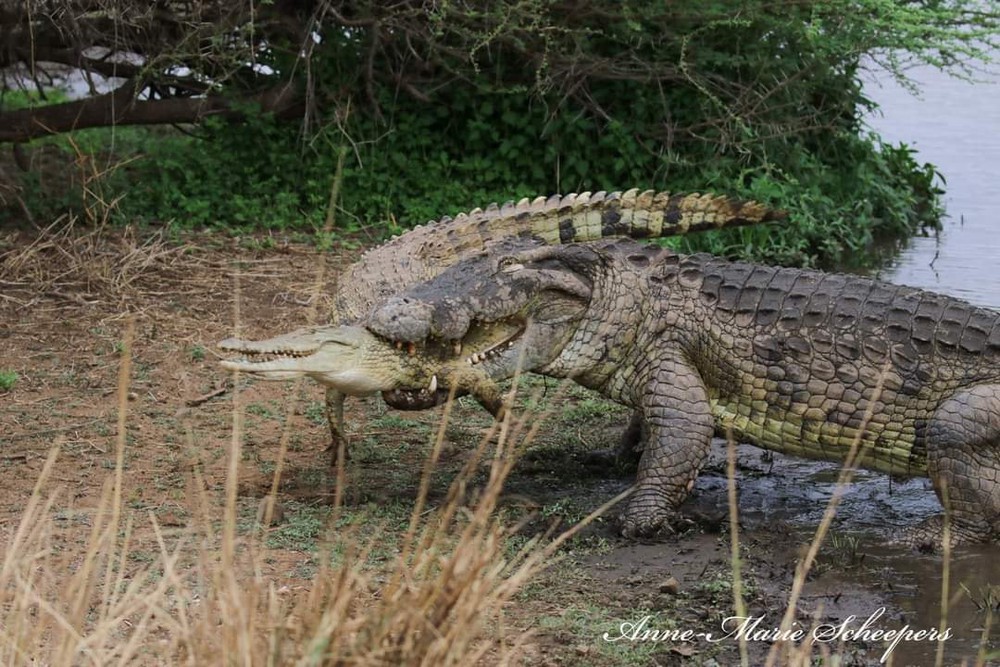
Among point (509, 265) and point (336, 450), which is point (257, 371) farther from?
point (336, 450)

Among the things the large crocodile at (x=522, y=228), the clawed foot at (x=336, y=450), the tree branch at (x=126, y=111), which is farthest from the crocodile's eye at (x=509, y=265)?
the tree branch at (x=126, y=111)

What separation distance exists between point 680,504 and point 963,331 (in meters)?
1.26

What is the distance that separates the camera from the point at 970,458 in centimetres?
488

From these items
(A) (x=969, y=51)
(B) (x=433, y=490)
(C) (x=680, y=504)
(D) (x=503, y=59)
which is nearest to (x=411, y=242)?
(B) (x=433, y=490)

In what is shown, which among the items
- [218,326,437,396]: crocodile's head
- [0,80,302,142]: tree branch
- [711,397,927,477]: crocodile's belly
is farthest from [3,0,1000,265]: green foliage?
[218,326,437,396]: crocodile's head

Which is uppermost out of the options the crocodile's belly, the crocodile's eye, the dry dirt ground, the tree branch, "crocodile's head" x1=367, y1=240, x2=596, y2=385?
the crocodile's eye

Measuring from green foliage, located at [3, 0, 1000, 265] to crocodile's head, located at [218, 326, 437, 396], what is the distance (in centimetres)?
404

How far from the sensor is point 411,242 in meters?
6.64

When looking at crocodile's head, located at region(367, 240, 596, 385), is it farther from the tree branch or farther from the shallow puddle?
the tree branch

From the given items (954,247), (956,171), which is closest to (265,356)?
(954,247)

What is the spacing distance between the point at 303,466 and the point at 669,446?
1710 millimetres

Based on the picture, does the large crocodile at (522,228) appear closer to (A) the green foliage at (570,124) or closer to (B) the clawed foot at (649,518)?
(B) the clawed foot at (649,518)

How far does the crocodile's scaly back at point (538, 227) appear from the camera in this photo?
6.09 metres

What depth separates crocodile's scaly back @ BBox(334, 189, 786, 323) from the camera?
6.09m
